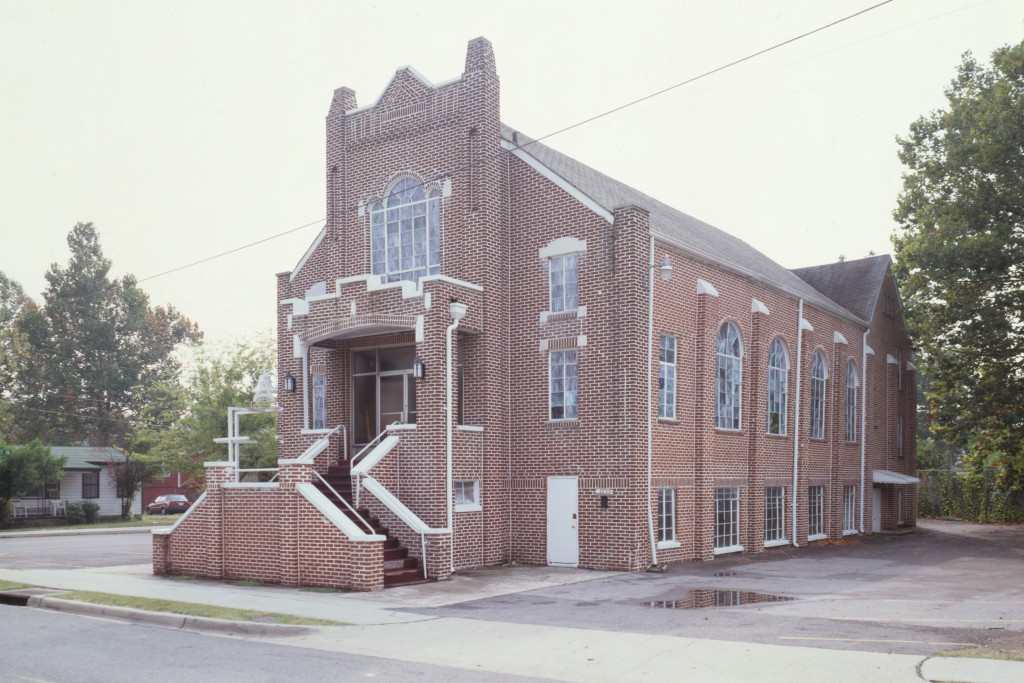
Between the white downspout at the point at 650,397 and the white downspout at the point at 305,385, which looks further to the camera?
the white downspout at the point at 305,385

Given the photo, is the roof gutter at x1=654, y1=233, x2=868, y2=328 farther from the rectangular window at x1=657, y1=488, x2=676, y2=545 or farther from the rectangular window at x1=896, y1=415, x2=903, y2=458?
the rectangular window at x1=896, y1=415, x2=903, y2=458

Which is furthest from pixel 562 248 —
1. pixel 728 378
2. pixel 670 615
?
pixel 670 615

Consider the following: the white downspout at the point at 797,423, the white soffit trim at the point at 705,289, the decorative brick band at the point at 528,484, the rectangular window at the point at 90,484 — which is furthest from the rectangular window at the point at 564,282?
the rectangular window at the point at 90,484

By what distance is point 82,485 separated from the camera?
5316 centimetres

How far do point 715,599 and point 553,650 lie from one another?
5.68m

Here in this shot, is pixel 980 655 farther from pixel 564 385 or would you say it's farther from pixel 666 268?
pixel 564 385

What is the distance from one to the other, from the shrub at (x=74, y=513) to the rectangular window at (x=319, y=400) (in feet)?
94.1

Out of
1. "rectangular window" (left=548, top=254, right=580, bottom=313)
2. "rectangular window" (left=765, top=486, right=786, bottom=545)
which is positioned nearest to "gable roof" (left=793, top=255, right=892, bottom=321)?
"rectangular window" (left=765, top=486, right=786, bottom=545)

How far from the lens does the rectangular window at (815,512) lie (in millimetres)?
29658

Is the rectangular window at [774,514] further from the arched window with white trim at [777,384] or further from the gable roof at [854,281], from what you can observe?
the gable roof at [854,281]

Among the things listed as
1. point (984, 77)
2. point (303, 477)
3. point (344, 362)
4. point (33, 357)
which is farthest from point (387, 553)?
point (33, 357)

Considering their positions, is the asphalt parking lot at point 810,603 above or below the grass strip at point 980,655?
below

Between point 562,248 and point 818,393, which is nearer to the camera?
point 562,248

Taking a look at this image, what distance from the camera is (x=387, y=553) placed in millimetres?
18703
